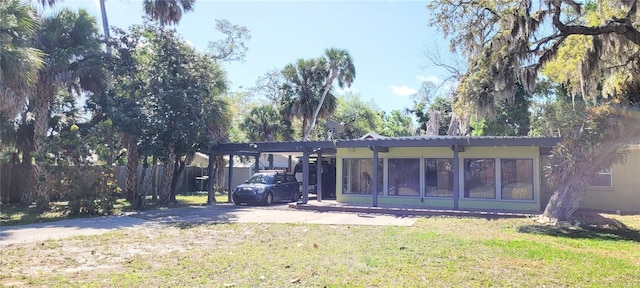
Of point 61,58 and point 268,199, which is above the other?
point 61,58

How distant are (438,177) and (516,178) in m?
2.62

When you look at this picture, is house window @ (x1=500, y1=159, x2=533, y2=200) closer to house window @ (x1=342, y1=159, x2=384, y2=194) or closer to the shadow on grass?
the shadow on grass

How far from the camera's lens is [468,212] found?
46.9 feet

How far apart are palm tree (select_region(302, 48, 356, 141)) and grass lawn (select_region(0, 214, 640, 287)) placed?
57.8 feet

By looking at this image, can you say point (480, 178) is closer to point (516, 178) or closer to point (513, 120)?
point (516, 178)

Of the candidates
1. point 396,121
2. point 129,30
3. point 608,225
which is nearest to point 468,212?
point 608,225

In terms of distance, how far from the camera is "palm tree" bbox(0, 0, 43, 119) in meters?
12.3

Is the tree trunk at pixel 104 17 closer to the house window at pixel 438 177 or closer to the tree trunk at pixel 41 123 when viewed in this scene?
the tree trunk at pixel 41 123

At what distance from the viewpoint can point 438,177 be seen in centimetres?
1667

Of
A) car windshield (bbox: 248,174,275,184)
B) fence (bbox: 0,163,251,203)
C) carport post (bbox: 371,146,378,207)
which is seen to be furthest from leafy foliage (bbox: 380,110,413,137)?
carport post (bbox: 371,146,378,207)

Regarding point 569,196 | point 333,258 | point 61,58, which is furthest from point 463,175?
point 61,58

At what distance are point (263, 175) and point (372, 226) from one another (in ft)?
27.2

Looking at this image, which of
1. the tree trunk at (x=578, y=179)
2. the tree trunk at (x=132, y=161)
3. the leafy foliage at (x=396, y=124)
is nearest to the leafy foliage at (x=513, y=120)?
the leafy foliage at (x=396, y=124)

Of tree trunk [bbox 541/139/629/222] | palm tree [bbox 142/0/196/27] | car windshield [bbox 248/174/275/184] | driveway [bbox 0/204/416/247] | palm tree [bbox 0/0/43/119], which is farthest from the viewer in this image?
palm tree [bbox 142/0/196/27]
